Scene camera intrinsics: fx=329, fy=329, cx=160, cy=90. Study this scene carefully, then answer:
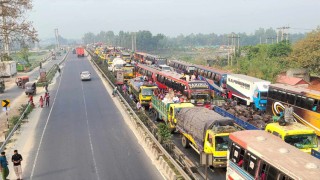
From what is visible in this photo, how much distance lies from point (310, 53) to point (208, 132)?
33.9 meters

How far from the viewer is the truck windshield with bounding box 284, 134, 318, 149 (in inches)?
591

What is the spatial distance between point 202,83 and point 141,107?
5981 millimetres

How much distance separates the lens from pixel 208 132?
53.9 feet

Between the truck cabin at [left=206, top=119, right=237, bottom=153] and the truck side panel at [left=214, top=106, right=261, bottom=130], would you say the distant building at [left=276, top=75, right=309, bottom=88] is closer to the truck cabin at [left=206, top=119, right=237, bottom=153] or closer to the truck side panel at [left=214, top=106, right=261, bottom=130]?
the truck side panel at [left=214, top=106, right=261, bottom=130]

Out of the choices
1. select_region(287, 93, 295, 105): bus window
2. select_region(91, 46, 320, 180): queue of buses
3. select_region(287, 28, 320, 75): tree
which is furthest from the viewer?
select_region(287, 28, 320, 75): tree

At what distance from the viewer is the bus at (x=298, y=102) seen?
74.5 ft

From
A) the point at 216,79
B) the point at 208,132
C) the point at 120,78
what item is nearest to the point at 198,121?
the point at 208,132

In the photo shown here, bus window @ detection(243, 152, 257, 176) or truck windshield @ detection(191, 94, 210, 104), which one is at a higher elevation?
bus window @ detection(243, 152, 257, 176)

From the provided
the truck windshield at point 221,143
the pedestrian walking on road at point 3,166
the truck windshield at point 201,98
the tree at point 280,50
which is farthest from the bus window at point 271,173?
the tree at point 280,50

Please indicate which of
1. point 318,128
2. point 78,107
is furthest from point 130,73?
point 318,128

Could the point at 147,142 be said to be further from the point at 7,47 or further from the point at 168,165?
the point at 7,47

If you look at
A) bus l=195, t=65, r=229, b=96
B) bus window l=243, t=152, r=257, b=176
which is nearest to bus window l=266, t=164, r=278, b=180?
bus window l=243, t=152, r=257, b=176

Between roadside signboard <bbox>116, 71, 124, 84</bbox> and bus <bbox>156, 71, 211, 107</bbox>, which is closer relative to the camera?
bus <bbox>156, 71, 211, 107</bbox>

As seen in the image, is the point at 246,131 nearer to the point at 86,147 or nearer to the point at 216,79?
the point at 86,147
